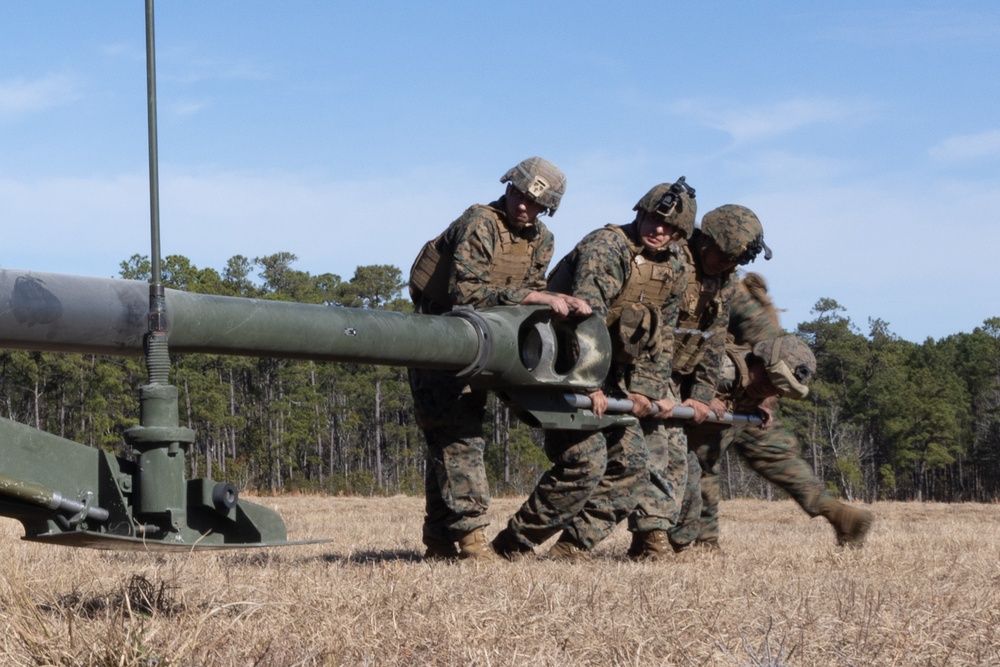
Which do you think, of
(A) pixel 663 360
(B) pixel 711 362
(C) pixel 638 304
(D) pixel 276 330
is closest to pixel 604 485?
(A) pixel 663 360

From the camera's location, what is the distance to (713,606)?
5422 millimetres

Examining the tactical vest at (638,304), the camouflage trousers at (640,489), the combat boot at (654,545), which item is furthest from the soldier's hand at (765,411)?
the tactical vest at (638,304)

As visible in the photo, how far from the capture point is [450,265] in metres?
8.46

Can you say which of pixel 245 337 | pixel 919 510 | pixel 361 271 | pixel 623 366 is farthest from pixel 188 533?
pixel 361 271

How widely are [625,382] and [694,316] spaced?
1.01 metres

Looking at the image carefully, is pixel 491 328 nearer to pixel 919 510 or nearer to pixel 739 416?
pixel 739 416

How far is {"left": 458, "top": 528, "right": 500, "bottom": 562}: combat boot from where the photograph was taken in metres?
8.12

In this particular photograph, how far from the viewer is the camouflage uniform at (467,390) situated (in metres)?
8.09

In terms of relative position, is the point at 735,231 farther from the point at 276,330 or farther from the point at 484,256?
the point at 276,330

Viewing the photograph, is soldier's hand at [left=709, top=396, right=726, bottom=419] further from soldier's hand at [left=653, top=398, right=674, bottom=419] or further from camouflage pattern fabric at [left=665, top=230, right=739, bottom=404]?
soldier's hand at [left=653, top=398, right=674, bottom=419]

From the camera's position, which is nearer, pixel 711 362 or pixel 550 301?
pixel 550 301

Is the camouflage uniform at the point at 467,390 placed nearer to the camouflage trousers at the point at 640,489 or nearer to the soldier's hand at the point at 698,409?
the camouflage trousers at the point at 640,489

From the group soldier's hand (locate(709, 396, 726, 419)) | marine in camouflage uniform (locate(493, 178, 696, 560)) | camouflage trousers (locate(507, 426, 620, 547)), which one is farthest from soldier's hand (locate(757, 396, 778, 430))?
camouflage trousers (locate(507, 426, 620, 547))

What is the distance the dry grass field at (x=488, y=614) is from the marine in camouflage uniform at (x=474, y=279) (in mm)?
817
